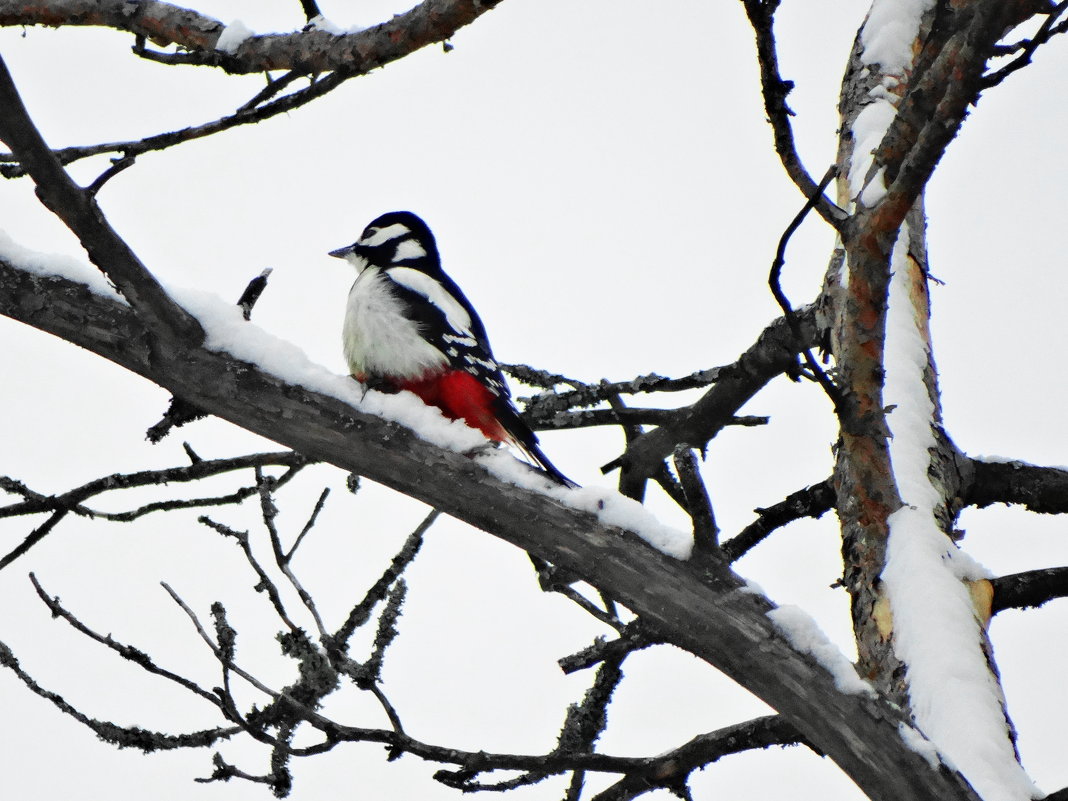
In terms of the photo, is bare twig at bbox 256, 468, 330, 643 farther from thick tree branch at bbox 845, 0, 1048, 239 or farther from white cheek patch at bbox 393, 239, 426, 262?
white cheek patch at bbox 393, 239, 426, 262

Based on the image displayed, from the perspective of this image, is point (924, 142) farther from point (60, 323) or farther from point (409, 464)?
point (60, 323)

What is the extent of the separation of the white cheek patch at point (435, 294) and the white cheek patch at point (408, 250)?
1.40 feet

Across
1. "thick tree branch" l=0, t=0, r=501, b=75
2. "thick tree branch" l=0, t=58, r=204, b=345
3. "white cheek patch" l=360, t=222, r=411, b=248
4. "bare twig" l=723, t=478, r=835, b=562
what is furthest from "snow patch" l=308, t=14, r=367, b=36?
"white cheek patch" l=360, t=222, r=411, b=248

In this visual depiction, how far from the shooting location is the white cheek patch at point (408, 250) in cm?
521

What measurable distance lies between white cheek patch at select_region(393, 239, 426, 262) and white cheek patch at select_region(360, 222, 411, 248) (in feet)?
0.26

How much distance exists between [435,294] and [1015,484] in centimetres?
236

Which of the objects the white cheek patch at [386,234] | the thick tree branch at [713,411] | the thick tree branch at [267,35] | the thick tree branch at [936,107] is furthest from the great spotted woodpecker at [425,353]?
the thick tree branch at [936,107]

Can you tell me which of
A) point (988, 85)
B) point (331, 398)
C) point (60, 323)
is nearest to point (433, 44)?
point (331, 398)

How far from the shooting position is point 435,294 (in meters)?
4.53

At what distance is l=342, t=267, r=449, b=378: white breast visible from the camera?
4.10 meters

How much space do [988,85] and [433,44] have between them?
1251mm

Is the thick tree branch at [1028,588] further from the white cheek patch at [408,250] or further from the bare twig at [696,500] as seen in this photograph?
the white cheek patch at [408,250]

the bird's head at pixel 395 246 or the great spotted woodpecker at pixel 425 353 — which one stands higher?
the bird's head at pixel 395 246

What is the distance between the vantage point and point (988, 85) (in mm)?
1936
